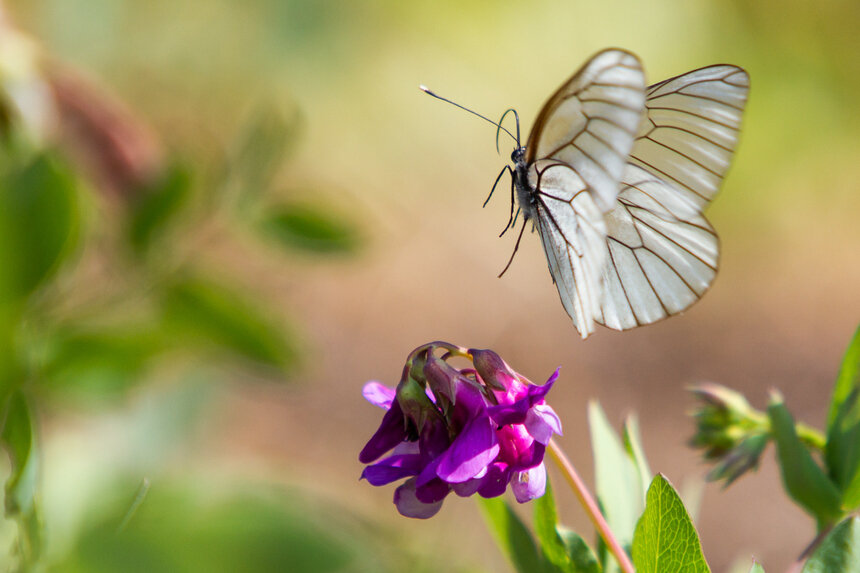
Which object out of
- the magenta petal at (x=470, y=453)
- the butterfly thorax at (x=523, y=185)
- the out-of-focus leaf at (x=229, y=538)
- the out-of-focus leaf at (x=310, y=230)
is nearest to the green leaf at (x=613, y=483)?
the magenta petal at (x=470, y=453)

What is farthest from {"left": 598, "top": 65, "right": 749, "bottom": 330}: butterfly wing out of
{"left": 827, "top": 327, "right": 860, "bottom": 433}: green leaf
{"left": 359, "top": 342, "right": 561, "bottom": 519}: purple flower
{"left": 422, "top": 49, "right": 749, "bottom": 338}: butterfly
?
{"left": 359, "top": 342, "right": 561, "bottom": 519}: purple flower

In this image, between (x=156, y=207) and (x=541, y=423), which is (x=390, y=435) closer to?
(x=541, y=423)

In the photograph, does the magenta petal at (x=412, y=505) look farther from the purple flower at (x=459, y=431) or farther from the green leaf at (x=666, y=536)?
the green leaf at (x=666, y=536)

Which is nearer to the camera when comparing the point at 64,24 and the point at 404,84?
the point at 64,24

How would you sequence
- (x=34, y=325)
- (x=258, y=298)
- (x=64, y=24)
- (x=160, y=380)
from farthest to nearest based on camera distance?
(x=64, y=24) → (x=160, y=380) → (x=258, y=298) → (x=34, y=325)

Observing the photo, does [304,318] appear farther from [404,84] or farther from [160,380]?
[160,380]

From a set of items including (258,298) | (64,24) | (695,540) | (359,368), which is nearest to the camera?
(695,540)

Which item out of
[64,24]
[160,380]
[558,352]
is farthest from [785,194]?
[160,380]
